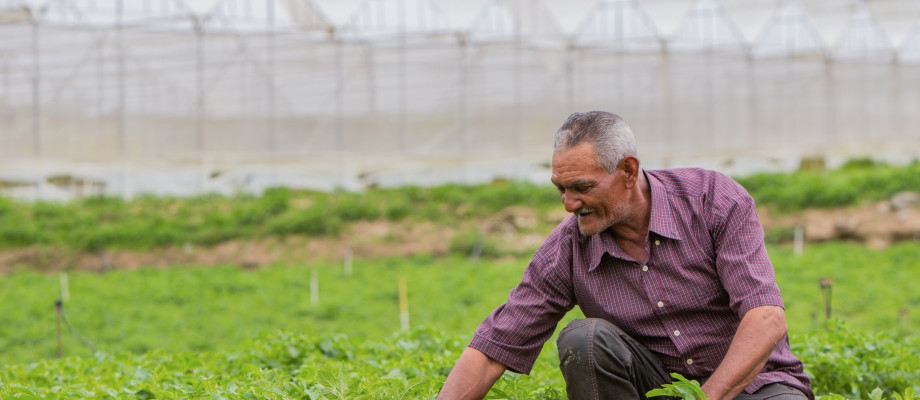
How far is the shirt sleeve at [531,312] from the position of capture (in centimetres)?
344

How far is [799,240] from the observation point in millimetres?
15758

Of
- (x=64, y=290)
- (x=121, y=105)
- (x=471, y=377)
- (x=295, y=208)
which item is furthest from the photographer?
(x=121, y=105)

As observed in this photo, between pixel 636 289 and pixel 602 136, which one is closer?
pixel 602 136

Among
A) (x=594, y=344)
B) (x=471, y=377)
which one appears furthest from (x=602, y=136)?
(x=471, y=377)

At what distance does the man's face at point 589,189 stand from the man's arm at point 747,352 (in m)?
0.58

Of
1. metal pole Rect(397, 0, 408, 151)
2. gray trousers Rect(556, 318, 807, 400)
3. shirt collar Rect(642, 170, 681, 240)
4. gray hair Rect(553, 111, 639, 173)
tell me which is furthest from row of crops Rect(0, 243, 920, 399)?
metal pole Rect(397, 0, 408, 151)

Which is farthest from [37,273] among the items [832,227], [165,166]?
[832,227]

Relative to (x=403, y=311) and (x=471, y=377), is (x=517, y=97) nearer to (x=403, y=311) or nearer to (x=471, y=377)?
(x=403, y=311)

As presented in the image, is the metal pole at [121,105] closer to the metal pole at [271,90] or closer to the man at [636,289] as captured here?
the metal pole at [271,90]

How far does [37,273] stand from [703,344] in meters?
15.0

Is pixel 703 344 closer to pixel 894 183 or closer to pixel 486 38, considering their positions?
pixel 894 183

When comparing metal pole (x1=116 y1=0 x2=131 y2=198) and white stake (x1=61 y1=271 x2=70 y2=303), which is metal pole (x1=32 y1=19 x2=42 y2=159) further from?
white stake (x1=61 y1=271 x2=70 y2=303)

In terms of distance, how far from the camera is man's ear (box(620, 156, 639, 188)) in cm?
327

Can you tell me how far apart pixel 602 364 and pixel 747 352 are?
0.49m
